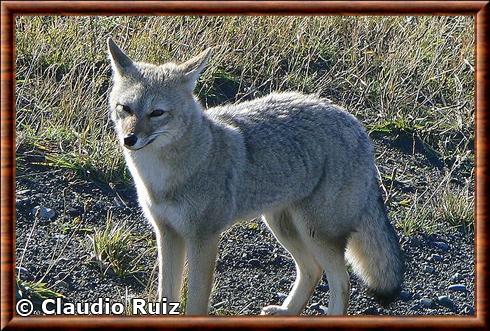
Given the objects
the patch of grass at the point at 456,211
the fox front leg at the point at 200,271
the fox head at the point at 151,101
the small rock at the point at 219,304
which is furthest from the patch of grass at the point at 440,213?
the fox head at the point at 151,101

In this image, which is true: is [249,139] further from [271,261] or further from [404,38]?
[404,38]

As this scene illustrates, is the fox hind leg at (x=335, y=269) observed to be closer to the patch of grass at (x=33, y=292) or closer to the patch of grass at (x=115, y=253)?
the patch of grass at (x=115, y=253)

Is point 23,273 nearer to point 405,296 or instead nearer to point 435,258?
point 405,296

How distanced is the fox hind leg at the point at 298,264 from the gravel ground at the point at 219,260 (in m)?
0.14

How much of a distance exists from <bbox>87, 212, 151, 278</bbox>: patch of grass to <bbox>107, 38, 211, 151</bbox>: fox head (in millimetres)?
824

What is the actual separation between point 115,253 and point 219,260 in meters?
0.61

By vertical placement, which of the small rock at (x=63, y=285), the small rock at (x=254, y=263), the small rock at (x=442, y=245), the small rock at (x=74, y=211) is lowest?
the small rock at (x=442, y=245)

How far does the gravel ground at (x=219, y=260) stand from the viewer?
207 inches

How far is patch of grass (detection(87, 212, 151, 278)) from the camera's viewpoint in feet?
17.3

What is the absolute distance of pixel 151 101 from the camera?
465 centimetres

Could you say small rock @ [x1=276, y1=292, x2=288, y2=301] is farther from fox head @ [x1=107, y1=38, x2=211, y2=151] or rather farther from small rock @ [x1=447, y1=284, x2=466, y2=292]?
fox head @ [x1=107, y1=38, x2=211, y2=151]

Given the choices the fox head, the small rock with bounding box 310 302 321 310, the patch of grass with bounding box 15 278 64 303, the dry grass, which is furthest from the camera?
the dry grass

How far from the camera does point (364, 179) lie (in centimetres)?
515

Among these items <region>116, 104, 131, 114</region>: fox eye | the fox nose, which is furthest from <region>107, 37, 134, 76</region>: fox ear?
the fox nose
